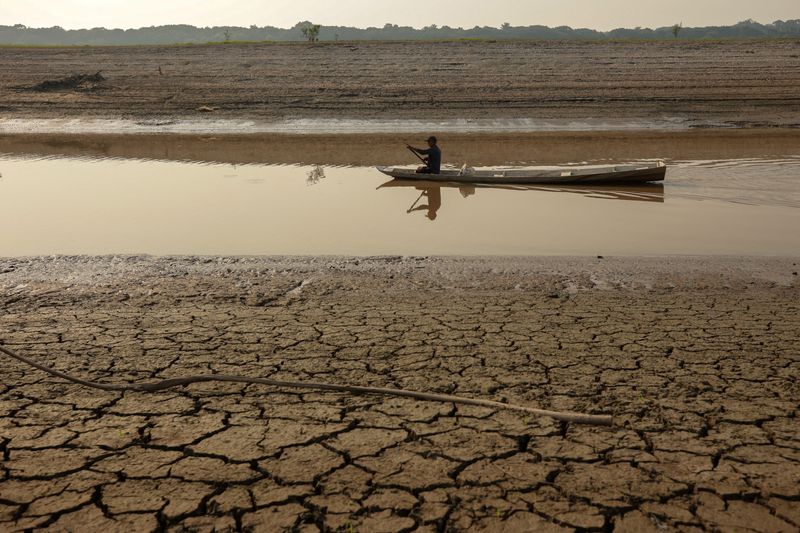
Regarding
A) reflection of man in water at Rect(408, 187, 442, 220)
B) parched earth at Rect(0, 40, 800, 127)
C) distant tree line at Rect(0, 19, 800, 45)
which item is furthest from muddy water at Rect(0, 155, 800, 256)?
distant tree line at Rect(0, 19, 800, 45)

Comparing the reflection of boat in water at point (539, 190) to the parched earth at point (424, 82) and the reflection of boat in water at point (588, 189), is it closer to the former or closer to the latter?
the reflection of boat in water at point (588, 189)

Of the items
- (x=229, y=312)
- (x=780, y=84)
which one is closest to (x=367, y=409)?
(x=229, y=312)

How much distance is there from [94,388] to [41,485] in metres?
1.15

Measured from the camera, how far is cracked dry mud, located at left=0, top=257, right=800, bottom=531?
3.57 meters

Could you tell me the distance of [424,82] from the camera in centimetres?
2517

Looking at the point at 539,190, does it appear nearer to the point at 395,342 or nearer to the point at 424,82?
the point at 395,342

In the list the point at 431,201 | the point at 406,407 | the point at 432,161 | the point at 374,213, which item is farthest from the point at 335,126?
the point at 406,407

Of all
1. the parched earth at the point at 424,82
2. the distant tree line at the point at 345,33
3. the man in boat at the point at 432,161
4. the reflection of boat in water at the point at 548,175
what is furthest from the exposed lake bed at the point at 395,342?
the distant tree line at the point at 345,33

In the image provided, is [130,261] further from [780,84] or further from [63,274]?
[780,84]

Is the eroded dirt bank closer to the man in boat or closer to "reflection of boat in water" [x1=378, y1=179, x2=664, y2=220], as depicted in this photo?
the man in boat

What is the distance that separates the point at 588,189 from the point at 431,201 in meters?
2.66

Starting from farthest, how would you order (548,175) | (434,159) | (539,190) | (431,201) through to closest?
(434,159), (548,175), (539,190), (431,201)

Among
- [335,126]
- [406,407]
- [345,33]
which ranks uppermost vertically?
[345,33]

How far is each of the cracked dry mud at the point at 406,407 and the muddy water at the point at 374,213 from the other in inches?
68.8
